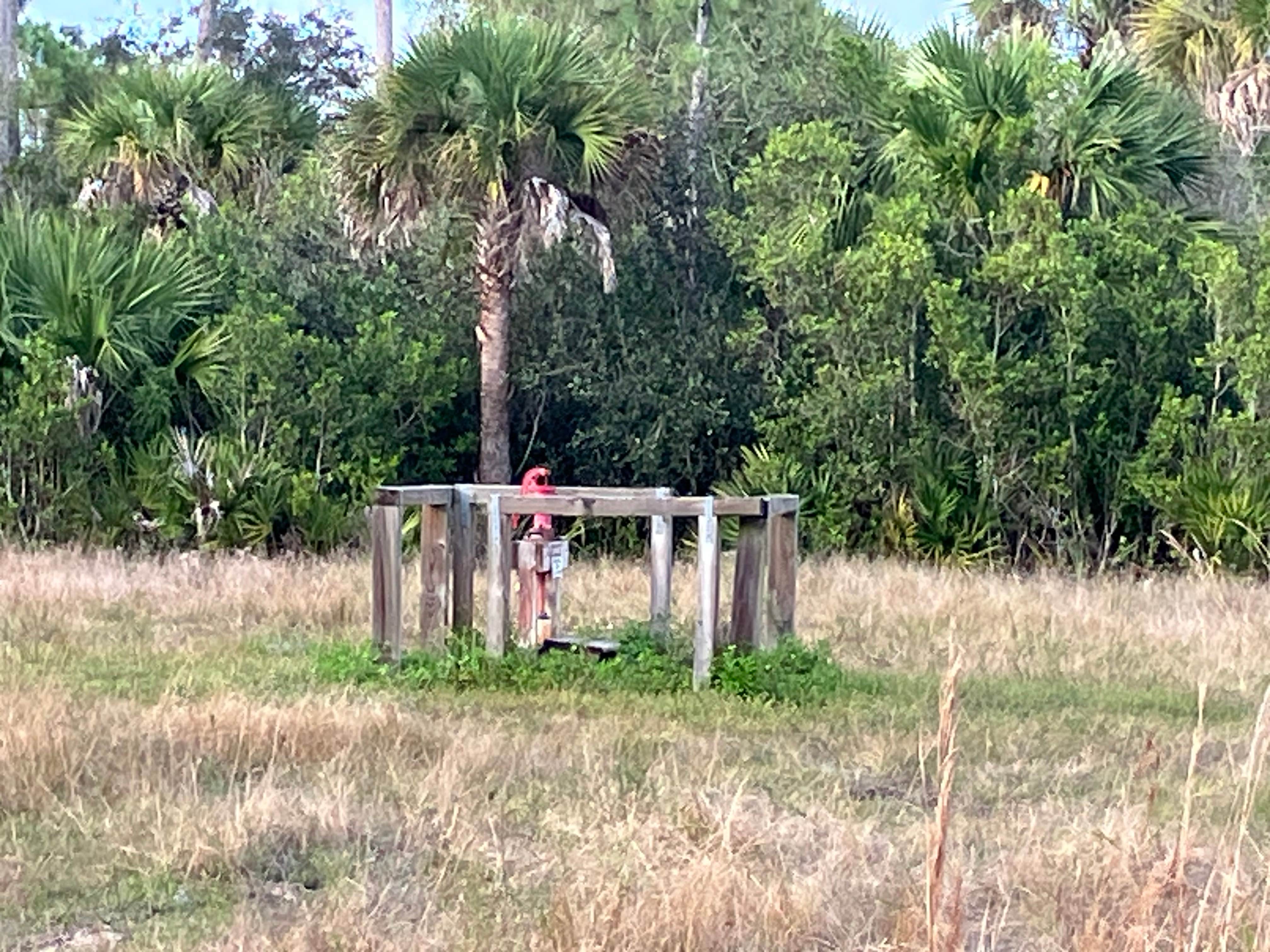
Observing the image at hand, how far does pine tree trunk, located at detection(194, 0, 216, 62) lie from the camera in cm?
3044

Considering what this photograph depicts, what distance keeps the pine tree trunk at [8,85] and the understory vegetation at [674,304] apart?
5003 millimetres

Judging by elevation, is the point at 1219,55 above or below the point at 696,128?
above

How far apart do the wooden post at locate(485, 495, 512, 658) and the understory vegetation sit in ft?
23.6

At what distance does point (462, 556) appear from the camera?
399 inches

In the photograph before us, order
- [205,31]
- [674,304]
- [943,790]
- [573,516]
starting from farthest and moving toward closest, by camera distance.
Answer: [205,31]
[674,304]
[573,516]
[943,790]

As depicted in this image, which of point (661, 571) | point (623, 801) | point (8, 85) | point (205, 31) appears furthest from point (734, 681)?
point (205, 31)

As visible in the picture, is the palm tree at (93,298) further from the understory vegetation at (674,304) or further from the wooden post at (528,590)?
the wooden post at (528,590)

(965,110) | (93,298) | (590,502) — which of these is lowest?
(590,502)

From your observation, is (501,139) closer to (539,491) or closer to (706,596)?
(539,491)

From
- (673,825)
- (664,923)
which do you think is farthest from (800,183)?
(664,923)

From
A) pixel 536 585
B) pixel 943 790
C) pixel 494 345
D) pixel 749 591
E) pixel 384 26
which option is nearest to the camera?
pixel 943 790

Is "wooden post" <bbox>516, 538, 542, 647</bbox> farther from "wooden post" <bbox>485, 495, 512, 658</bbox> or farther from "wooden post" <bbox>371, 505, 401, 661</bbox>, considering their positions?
"wooden post" <bbox>371, 505, 401, 661</bbox>

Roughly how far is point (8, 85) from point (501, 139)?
11.2 m

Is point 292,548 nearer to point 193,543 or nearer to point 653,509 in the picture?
point 193,543
